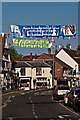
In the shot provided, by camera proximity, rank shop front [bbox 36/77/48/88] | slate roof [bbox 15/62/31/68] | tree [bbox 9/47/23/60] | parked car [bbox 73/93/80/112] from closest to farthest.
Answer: parked car [bbox 73/93/80/112]
shop front [bbox 36/77/48/88]
slate roof [bbox 15/62/31/68]
tree [bbox 9/47/23/60]

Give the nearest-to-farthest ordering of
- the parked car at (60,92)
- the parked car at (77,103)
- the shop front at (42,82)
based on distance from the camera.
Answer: the parked car at (77,103) < the parked car at (60,92) < the shop front at (42,82)

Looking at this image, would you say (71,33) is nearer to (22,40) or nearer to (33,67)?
(22,40)

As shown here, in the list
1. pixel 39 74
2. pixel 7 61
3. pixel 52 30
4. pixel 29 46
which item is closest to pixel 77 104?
pixel 52 30

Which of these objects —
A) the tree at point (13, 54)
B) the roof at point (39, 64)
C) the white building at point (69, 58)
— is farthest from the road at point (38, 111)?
the tree at point (13, 54)

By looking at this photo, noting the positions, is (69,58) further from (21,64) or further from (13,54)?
(13,54)

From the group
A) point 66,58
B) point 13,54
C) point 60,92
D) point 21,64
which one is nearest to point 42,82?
point 21,64

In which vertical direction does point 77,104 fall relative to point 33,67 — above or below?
below

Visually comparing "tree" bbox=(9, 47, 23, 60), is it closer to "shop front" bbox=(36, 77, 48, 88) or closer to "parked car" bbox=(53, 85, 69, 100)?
"shop front" bbox=(36, 77, 48, 88)

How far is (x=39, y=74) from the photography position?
104 m

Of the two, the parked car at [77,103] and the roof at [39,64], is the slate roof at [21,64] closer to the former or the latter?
the roof at [39,64]

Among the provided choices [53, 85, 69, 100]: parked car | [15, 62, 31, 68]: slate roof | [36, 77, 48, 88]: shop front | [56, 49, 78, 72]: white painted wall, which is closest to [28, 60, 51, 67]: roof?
[15, 62, 31, 68]: slate roof

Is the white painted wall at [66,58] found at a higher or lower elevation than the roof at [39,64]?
higher

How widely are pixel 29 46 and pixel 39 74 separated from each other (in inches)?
2562

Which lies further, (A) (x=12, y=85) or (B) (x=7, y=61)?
(A) (x=12, y=85)
